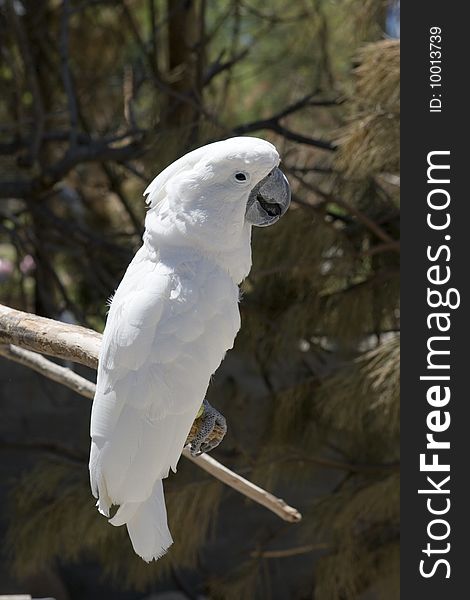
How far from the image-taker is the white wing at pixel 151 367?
1139mm

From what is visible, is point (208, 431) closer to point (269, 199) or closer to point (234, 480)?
point (234, 480)

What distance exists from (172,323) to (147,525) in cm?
26

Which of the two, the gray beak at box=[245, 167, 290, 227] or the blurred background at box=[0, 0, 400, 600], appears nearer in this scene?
the gray beak at box=[245, 167, 290, 227]

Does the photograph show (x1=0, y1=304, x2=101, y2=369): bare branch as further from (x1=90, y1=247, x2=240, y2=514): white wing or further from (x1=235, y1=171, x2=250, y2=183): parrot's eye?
(x1=235, y1=171, x2=250, y2=183): parrot's eye

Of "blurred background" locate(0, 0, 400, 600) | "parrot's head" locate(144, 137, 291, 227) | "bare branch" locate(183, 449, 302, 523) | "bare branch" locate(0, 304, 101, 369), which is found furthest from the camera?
"blurred background" locate(0, 0, 400, 600)

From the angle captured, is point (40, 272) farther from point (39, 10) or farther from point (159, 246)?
point (159, 246)

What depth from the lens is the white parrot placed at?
44.8 inches

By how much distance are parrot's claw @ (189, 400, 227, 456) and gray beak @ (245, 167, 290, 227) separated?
281 mm

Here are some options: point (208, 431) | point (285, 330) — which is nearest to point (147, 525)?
point (208, 431)

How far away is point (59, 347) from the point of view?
49.8 inches

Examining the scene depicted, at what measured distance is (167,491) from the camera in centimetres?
199

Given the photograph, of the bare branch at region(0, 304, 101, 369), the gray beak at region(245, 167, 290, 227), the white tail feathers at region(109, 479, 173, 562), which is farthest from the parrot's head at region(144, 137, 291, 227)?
the white tail feathers at region(109, 479, 173, 562)

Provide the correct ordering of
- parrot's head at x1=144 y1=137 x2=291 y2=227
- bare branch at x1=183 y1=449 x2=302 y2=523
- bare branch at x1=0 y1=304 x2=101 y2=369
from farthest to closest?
bare branch at x1=183 y1=449 x2=302 y2=523 → bare branch at x1=0 y1=304 x2=101 y2=369 → parrot's head at x1=144 y1=137 x2=291 y2=227

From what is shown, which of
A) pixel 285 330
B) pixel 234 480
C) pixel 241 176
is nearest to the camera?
pixel 241 176
